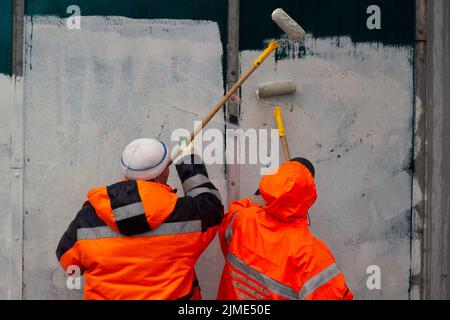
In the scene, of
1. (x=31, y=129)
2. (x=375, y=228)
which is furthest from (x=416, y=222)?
(x=31, y=129)

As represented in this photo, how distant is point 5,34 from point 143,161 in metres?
1.28

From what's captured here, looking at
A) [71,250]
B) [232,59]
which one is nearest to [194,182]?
[71,250]

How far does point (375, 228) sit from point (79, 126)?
1.83 metres

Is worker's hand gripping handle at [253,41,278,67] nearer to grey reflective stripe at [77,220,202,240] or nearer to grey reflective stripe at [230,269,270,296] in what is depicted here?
grey reflective stripe at [77,220,202,240]

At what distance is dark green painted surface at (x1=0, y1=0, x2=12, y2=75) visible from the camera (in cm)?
292

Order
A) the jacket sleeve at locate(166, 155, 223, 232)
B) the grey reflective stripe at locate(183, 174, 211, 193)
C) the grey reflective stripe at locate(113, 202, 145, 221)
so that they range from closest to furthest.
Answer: the grey reflective stripe at locate(113, 202, 145, 221) → the jacket sleeve at locate(166, 155, 223, 232) → the grey reflective stripe at locate(183, 174, 211, 193)

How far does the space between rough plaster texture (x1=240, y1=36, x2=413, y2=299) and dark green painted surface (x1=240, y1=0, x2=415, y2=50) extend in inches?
2.5

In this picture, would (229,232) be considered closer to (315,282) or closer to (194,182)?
(194,182)

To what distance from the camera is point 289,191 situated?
2.26 metres

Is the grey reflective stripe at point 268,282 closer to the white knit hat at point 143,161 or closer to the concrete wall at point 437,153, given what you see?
the white knit hat at point 143,161

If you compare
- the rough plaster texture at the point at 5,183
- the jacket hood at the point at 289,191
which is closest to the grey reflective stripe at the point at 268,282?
the jacket hood at the point at 289,191

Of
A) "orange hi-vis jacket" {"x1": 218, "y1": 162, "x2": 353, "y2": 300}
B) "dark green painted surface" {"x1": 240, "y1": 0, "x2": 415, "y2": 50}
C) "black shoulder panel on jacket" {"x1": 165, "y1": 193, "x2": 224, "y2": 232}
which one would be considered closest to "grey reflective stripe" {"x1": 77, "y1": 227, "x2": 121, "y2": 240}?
"black shoulder panel on jacket" {"x1": 165, "y1": 193, "x2": 224, "y2": 232}

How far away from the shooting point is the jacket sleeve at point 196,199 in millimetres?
2256

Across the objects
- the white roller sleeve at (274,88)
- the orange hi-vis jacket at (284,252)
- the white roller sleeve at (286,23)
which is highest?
the white roller sleeve at (286,23)
